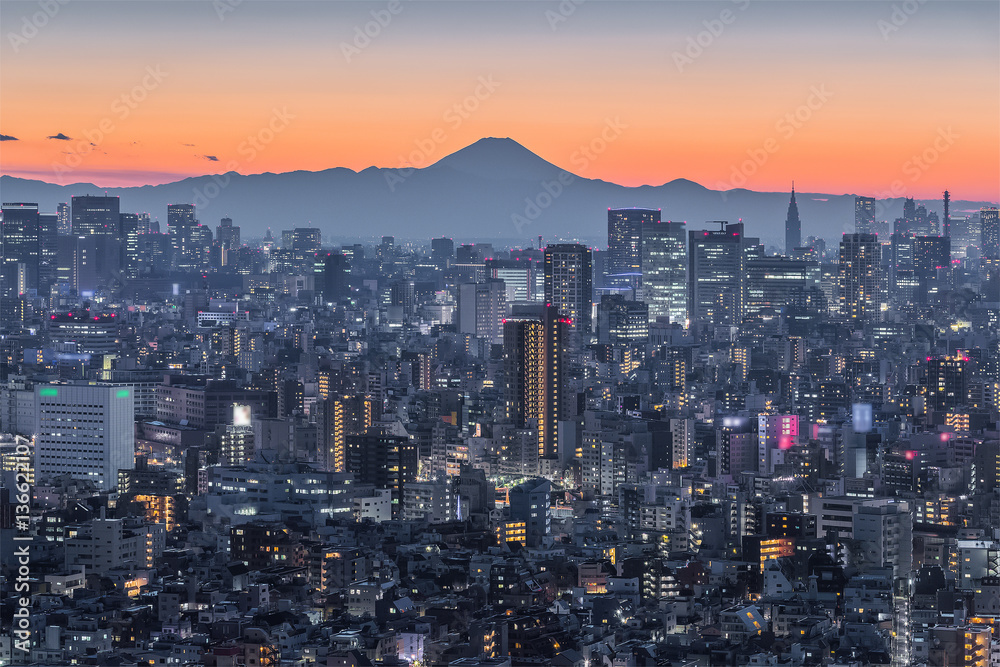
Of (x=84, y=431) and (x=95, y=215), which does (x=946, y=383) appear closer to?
(x=84, y=431)

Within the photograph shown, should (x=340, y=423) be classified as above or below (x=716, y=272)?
below

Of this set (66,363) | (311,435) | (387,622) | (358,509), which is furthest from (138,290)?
(387,622)

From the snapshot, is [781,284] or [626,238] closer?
[781,284]

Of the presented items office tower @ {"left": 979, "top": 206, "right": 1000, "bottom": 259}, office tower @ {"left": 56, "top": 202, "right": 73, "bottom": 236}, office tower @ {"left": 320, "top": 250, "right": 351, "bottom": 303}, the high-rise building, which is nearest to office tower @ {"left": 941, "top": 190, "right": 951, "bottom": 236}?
office tower @ {"left": 979, "top": 206, "right": 1000, "bottom": 259}

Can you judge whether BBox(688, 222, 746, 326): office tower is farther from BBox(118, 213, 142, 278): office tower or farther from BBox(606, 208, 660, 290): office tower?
BBox(118, 213, 142, 278): office tower

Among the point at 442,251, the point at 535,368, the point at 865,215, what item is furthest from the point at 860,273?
the point at 535,368
